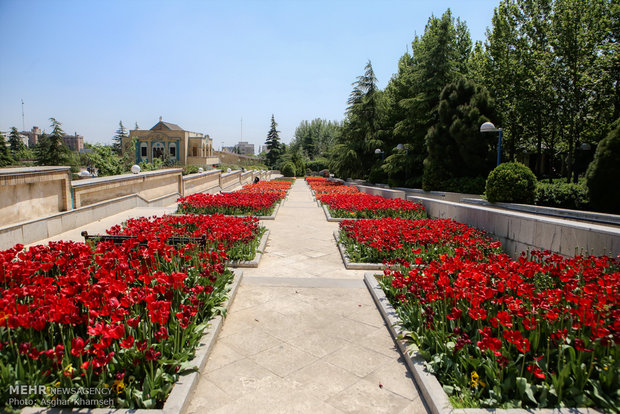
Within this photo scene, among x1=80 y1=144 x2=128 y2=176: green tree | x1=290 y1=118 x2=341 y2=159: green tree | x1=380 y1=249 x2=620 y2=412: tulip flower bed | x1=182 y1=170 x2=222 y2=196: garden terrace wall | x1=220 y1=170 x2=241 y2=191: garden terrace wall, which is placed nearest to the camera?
x1=380 y1=249 x2=620 y2=412: tulip flower bed

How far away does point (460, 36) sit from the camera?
95.4ft

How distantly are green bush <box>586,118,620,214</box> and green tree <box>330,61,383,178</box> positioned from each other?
18563mm

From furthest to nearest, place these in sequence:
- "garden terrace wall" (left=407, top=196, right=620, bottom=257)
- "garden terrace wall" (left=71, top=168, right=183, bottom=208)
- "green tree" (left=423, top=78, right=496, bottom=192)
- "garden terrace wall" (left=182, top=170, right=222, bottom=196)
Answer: "garden terrace wall" (left=182, top=170, right=222, bottom=196)
"green tree" (left=423, top=78, right=496, bottom=192)
"garden terrace wall" (left=71, top=168, right=183, bottom=208)
"garden terrace wall" (left=407, top=196, right=620, bottom=257)

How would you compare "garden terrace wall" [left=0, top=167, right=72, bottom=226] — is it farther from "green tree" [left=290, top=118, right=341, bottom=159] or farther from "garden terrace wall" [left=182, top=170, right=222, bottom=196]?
"green tree" [left=290, top=118, right=341, bottom=159]

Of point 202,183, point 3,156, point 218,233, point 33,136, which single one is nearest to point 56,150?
point 3,156

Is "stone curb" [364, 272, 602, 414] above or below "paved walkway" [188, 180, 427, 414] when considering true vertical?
above

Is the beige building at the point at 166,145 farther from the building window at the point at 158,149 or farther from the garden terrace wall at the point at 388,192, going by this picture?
the garden terrace wall at the point at 388,192

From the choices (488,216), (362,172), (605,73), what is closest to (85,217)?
(488,216)

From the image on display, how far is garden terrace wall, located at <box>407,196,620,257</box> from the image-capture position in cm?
514

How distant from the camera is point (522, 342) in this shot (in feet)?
8.90

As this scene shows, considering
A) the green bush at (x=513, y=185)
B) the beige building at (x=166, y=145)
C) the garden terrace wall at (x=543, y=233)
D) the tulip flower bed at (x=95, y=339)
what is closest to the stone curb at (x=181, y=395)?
the tulip flower bed at (x=95, y=339)

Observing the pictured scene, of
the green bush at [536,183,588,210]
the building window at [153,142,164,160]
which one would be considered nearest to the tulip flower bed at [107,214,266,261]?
the green bush at [536,183,588,210]

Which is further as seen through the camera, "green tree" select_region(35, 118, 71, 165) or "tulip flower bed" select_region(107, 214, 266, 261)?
"green tree" select_region(35, 118, 71, 165)

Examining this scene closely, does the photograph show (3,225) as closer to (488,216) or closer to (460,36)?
(488,216)
